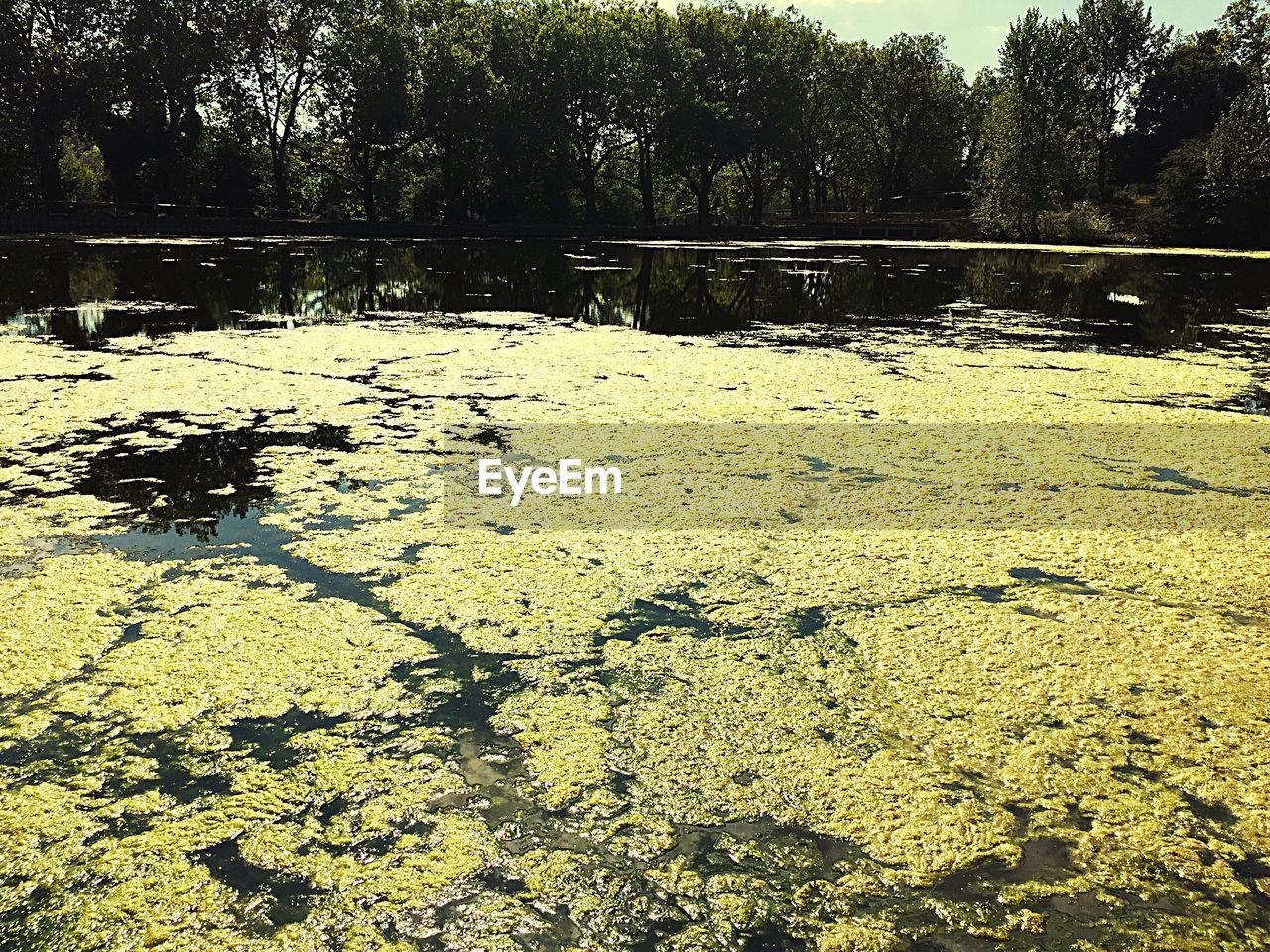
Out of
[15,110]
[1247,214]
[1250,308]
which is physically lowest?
[1250,308]

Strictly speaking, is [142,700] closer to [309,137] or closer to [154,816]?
[154,816]

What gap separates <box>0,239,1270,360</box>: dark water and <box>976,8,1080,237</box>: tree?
49.7ft

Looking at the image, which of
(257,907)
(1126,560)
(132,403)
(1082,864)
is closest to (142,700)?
(257,907)

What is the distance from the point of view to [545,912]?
2.07 meters

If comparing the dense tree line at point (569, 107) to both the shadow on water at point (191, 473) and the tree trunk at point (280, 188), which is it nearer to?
the tree trunk at point (280, 188)

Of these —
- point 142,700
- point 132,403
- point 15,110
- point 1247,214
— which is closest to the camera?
point 142,700

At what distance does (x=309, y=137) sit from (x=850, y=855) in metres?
51.6

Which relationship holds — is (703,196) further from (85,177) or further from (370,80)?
(85,177)

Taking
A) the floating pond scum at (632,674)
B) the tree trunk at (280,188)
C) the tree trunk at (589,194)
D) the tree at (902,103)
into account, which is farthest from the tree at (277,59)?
the floating pond scum at (632,674)

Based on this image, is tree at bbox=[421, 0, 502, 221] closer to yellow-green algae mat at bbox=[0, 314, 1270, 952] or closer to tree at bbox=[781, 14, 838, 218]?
tree at bbox=[781, 14, 838, 218]

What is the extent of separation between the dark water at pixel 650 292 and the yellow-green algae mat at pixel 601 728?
6964mm

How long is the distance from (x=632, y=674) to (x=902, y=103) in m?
57.5

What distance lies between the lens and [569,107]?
154 ft

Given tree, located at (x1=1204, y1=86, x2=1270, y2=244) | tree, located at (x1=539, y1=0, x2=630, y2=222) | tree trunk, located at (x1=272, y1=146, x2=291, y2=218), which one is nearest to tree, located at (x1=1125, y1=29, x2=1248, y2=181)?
tree, located at (x1=1204, y1=86, x2=1270, y2=244)
